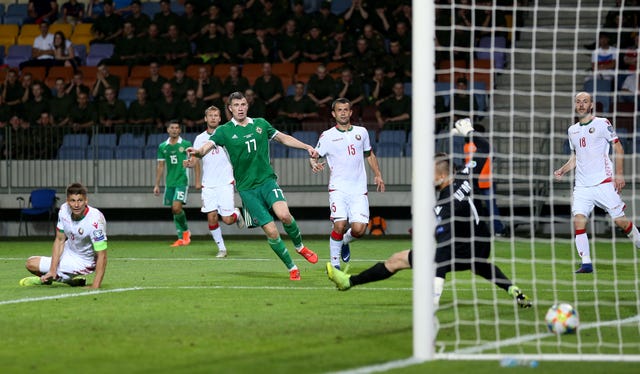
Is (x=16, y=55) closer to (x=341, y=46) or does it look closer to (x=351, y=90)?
(x=341, y=46)

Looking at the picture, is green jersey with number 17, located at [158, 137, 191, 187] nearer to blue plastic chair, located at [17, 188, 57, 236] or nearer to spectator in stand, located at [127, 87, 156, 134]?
spectator in stand, located at [127, 87, 156, 134]

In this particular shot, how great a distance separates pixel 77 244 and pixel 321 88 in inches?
457

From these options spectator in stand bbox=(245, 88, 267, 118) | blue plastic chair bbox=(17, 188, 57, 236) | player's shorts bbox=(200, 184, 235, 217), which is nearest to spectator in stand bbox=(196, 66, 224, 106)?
spectator in stand bbox=(245, 88, 267, 118)

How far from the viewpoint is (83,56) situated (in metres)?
26.6

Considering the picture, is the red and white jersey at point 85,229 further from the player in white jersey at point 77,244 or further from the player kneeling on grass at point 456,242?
the player kneeling on grass at point 456,242

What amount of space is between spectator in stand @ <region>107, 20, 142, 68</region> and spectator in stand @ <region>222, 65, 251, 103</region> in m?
3.32

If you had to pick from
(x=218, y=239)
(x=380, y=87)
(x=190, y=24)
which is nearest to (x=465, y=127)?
(x=218, y=239)

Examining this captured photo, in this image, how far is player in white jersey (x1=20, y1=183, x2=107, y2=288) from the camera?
1122 cm

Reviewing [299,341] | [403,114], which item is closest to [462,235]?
[299,341]

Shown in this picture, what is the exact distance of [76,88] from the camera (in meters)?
24.1

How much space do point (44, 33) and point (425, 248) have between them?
21.1 meters

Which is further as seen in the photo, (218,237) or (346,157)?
(218,237)

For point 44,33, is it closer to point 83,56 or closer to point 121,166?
point 83,56

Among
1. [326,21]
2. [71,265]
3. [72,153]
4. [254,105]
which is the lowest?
[71,265]
